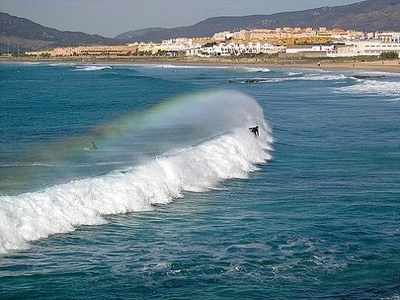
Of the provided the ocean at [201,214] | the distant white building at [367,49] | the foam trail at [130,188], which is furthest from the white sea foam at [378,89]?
the distant white building at [367,49]

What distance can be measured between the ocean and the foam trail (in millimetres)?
39

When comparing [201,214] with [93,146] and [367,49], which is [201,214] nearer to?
[93,146]

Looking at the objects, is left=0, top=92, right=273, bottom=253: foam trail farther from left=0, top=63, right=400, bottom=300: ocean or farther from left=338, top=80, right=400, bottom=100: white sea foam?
left=338, top=80, right=400, bottom=100: white sea foam

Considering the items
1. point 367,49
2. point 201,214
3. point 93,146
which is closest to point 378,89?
point 93,146

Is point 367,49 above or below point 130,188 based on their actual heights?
above

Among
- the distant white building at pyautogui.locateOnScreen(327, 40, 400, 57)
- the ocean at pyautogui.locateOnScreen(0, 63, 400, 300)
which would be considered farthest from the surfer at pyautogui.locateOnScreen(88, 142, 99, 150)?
the distant white building at pyautogui.locateOnScreen(327, 40, 400, 57)

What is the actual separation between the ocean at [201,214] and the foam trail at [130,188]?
4 cm

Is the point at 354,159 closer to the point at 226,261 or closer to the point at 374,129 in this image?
the point at 374,129

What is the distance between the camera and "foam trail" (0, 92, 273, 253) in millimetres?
14180

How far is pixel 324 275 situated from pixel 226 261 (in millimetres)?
1647

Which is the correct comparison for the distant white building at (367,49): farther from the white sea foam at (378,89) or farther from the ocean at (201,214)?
the ocean at (201,214)

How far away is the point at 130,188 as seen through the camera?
17.5 metres

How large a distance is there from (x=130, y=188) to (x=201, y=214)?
7.20 ft

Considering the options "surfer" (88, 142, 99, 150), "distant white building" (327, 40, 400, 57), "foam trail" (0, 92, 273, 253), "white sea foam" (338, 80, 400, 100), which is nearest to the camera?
"foam trail" (0, 92, 273, 253)
